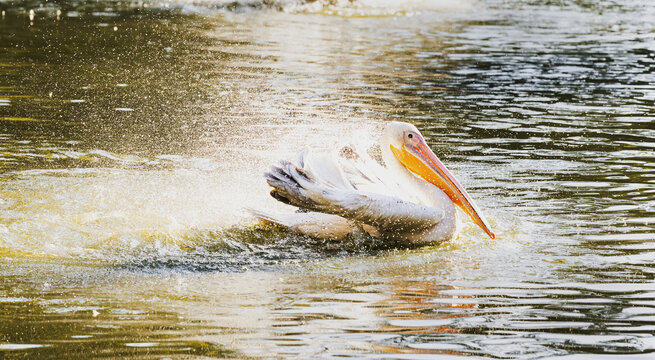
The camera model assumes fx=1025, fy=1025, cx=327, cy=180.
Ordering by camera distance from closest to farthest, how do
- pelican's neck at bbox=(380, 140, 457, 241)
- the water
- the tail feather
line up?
1. the water
2. the tail feather
3. pelican's neck at bbox=(380, 140, 457, 241)

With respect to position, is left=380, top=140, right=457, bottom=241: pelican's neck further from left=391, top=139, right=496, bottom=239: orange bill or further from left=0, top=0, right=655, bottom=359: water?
left=0, top=0, right=655, bottom=359: water

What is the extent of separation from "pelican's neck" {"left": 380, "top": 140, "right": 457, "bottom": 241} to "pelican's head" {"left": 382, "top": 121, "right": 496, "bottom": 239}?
6 cm

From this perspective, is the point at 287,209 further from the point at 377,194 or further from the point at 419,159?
the point at 377,194

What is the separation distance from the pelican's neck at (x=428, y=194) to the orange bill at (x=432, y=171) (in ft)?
0.20

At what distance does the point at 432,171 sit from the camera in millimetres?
8141

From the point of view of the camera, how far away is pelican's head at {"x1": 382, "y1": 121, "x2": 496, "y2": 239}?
26.4 ft

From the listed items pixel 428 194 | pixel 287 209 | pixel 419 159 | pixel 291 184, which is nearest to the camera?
pixel 291 184

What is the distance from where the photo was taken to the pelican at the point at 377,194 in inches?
293

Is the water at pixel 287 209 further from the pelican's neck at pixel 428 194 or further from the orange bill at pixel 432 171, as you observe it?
the orange bill at pixel 432 171

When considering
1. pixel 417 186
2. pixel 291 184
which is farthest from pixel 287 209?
pixel 291 184

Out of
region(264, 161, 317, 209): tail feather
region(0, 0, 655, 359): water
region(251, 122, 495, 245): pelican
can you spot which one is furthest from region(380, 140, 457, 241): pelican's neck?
region(264, 161, 317, 209): tail feather

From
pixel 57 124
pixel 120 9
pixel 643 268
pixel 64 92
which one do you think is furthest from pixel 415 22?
pixel 643 268

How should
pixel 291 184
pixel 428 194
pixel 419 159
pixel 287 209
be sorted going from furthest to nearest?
pixel 287 209 < pixel 419 159 < pixel 428 194 < pixel 291 184

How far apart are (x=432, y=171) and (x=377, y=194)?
771mm
